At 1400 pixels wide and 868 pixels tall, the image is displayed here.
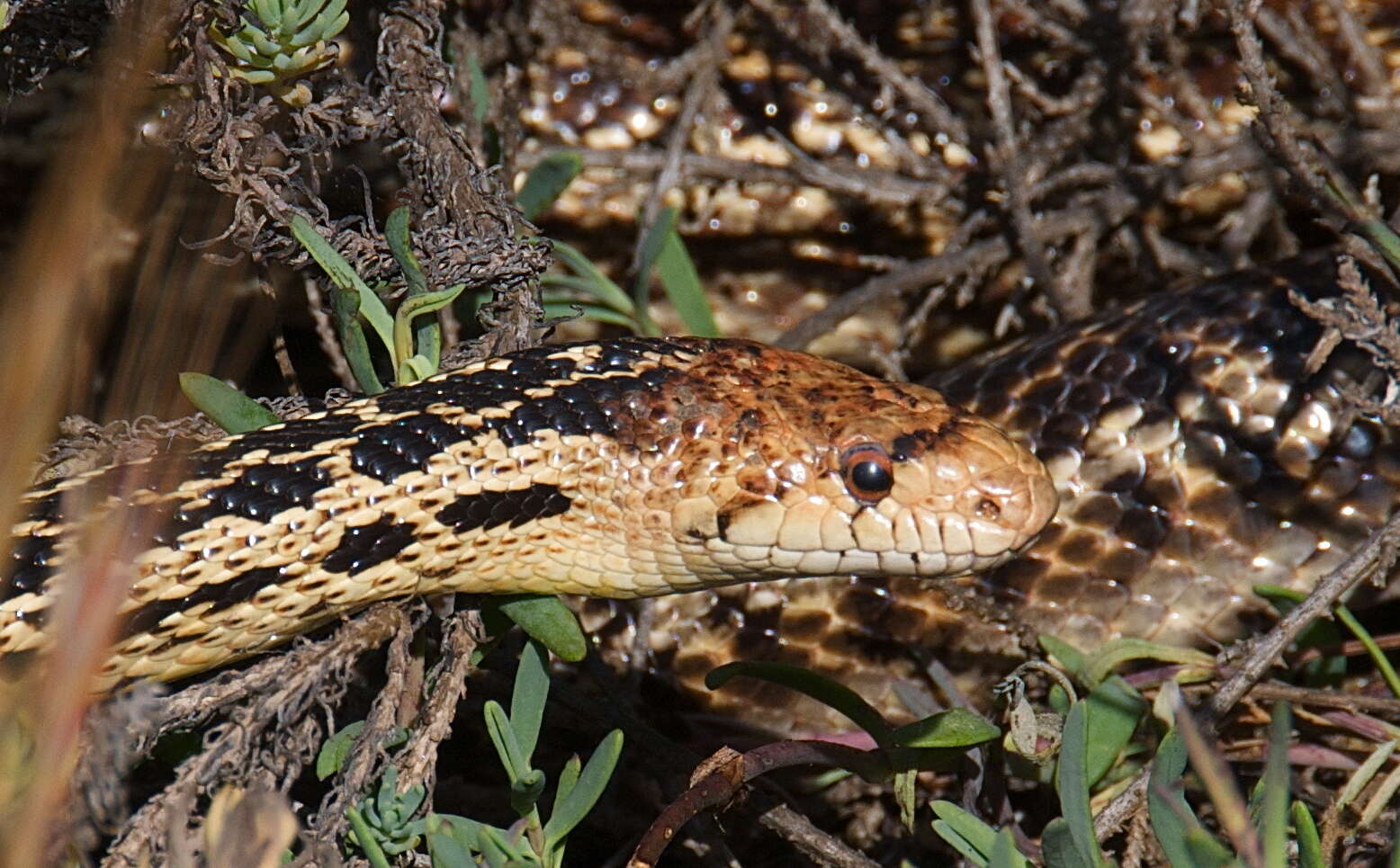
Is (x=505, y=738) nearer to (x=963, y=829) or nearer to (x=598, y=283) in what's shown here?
(x=963, y=829)

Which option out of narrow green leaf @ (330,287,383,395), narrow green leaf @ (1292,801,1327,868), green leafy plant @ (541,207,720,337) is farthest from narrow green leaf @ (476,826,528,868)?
green leafy plant @ (541,207,720,337)

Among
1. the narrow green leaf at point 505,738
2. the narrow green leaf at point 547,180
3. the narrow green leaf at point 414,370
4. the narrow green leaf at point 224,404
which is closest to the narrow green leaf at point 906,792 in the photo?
the narrow green leaf at point 505,738

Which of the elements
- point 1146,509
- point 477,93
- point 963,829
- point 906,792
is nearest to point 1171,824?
point 963,829

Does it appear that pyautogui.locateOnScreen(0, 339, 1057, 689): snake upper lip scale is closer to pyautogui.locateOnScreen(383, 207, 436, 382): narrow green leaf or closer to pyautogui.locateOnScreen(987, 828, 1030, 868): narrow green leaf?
pyautogui.locateOnScreen(383, 207, 436, 382): narrow green leaf

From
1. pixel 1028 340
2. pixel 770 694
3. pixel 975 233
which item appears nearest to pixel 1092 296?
pixel 975 233

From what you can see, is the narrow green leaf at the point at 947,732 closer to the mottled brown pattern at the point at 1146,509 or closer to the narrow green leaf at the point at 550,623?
the narrow green leaf at the point at 550,623

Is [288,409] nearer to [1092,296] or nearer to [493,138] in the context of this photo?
[493,138]

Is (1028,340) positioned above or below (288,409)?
below
